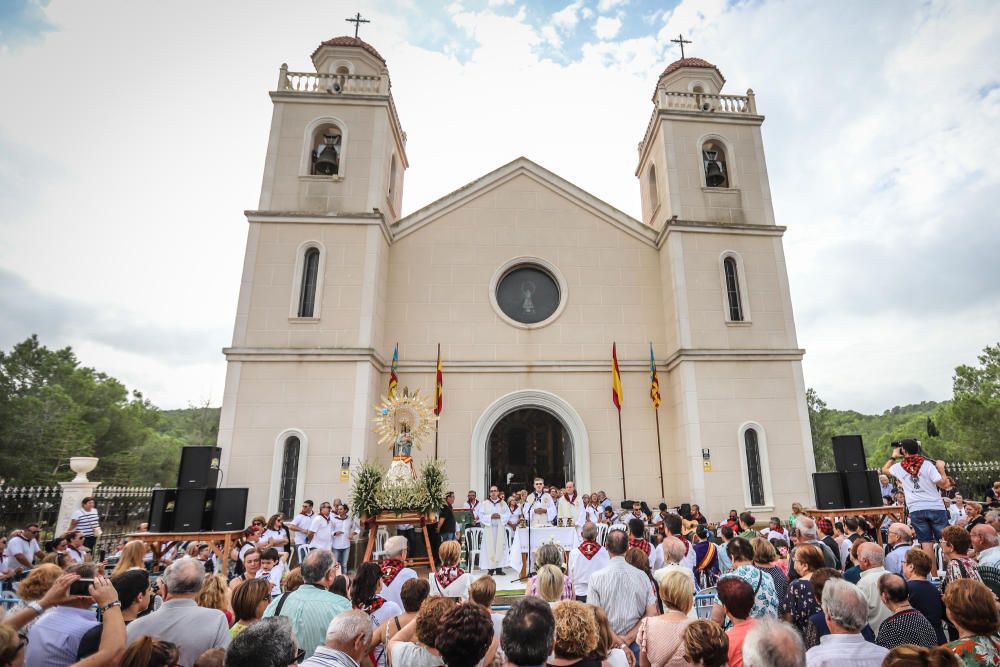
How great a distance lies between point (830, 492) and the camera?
10.9m

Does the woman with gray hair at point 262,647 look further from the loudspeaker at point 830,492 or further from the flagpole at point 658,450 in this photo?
the flagpole at point 658,450

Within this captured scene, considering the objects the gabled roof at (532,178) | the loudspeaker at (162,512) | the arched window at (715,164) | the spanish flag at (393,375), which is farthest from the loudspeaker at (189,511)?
the arched window at (715,164)

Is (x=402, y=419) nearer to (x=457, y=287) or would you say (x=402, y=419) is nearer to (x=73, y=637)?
(x=457, y=287)

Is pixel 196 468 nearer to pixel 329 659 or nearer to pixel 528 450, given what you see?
pixel 528 450

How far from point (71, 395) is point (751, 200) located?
39.9 m

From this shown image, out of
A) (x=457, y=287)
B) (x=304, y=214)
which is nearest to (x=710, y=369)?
(x=457, y=287)

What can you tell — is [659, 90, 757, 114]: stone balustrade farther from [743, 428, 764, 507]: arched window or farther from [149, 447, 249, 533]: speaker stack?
[149, 447, 249, 533]: speaker stack

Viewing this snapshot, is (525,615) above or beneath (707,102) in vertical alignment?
beneath

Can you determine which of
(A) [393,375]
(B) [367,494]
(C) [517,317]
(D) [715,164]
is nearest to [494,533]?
(B) [367,494]

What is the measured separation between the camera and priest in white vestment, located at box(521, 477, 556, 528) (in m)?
10.6

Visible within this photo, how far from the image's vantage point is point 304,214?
13.5 m

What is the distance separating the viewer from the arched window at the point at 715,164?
1510cm

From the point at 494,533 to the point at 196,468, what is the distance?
5827mm

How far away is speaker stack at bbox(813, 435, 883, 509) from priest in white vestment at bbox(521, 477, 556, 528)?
224 inches
